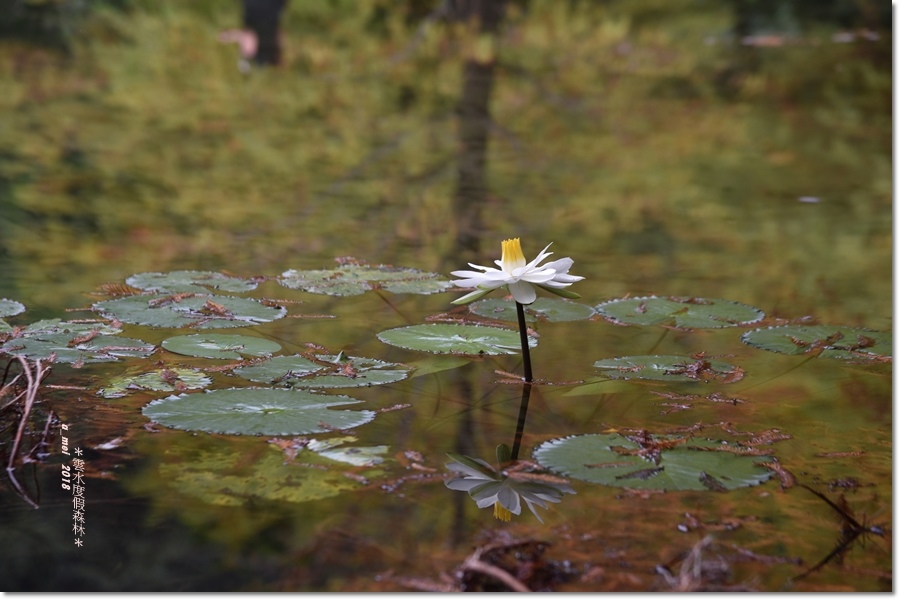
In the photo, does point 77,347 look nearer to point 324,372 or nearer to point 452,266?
point 324,372

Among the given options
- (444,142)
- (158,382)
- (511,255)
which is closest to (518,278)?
(511,255)

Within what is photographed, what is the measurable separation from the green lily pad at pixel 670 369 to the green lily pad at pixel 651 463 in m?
0.25

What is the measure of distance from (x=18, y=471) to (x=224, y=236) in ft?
4.34

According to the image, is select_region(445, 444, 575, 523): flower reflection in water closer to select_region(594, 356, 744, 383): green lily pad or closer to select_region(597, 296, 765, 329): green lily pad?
select_region(594, 356, 744, 383): green lily pad

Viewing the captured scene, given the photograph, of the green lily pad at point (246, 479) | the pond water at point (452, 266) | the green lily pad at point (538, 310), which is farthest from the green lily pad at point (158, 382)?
the green lily pad at point (538, 310)

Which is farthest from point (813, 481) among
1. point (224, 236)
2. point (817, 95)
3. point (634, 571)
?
point (817, 95)

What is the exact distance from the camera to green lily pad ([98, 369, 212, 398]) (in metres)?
1.29

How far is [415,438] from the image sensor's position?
1.20 meters

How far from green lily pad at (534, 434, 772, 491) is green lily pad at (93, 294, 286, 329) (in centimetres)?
66

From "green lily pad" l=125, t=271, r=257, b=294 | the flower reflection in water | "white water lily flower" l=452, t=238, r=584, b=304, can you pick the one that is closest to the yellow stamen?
"white water lily flower" l=452, t=238, r=584, b=304

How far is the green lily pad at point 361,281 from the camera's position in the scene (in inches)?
74.2

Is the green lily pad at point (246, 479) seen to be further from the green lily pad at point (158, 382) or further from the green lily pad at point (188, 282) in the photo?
the green lily pad at point (188, 282)

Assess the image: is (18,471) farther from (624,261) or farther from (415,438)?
(624,261)

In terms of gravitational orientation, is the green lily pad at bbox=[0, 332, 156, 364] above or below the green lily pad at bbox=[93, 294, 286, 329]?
below
